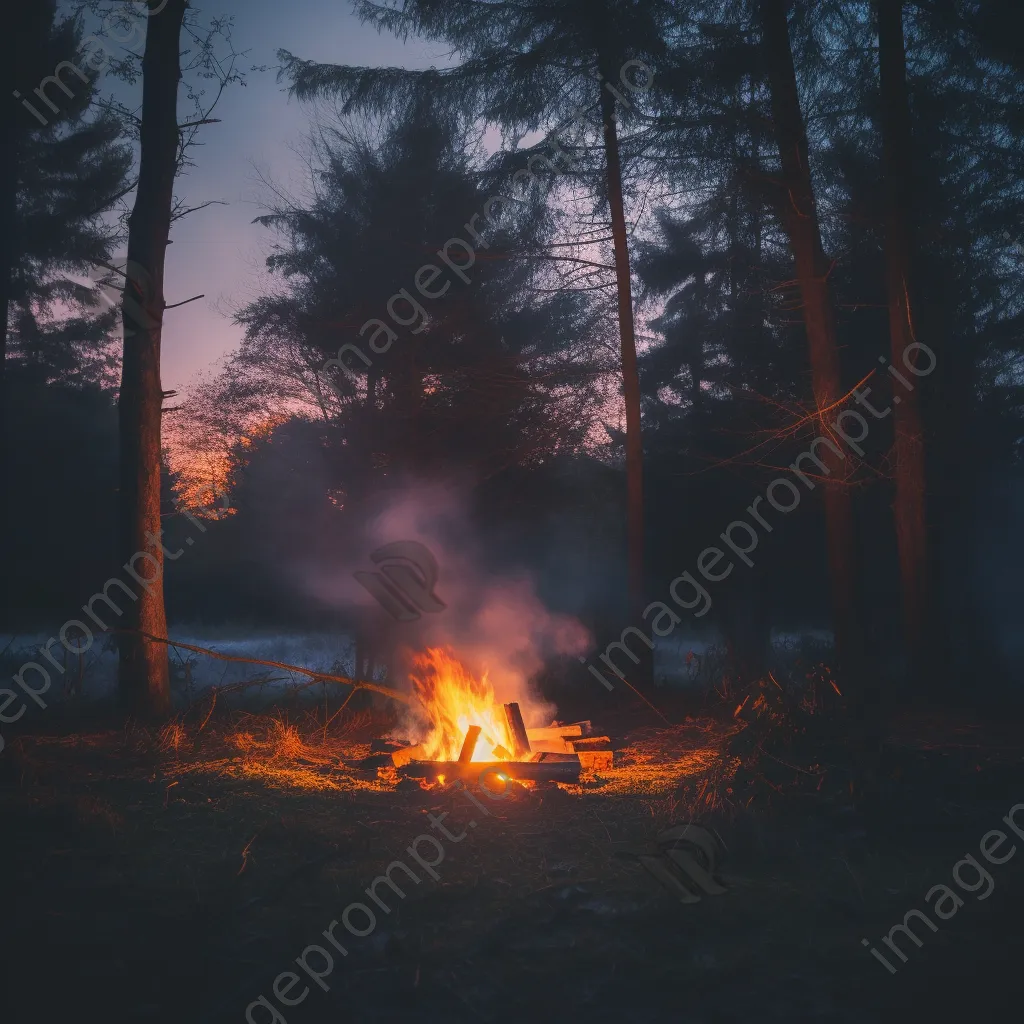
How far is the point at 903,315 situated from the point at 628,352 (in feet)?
12.2

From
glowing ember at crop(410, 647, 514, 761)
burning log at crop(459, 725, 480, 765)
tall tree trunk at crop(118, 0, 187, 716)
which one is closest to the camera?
burning log at crop(459, 725, 480, 765)

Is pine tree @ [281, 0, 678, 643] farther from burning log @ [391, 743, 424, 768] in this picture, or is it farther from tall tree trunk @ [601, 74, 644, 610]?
burning log @ [391, 743, 424, 768]

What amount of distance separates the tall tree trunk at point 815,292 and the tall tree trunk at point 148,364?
761cm

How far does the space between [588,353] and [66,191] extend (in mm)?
12138

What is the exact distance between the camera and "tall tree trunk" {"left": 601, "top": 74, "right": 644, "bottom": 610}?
1187cm

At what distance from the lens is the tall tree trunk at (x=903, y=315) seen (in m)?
10.5

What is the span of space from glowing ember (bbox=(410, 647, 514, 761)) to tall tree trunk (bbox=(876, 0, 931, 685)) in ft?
19.3

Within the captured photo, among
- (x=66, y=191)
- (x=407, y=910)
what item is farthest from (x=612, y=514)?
(x=407, y=910)

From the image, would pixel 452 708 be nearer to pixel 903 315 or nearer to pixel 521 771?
pixel 521 771

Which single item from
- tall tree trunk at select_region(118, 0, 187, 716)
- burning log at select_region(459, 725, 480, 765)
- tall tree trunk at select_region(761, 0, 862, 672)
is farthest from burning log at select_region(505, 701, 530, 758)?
tall tree trunk at select_region(761, 0, 862, 672)

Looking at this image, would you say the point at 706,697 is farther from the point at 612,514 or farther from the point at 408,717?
the point at 612,514

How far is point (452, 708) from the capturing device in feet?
26.5

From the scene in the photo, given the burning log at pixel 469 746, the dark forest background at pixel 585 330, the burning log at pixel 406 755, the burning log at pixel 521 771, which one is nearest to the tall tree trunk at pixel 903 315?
the dark forest background at pixel 585 330

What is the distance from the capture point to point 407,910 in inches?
163
